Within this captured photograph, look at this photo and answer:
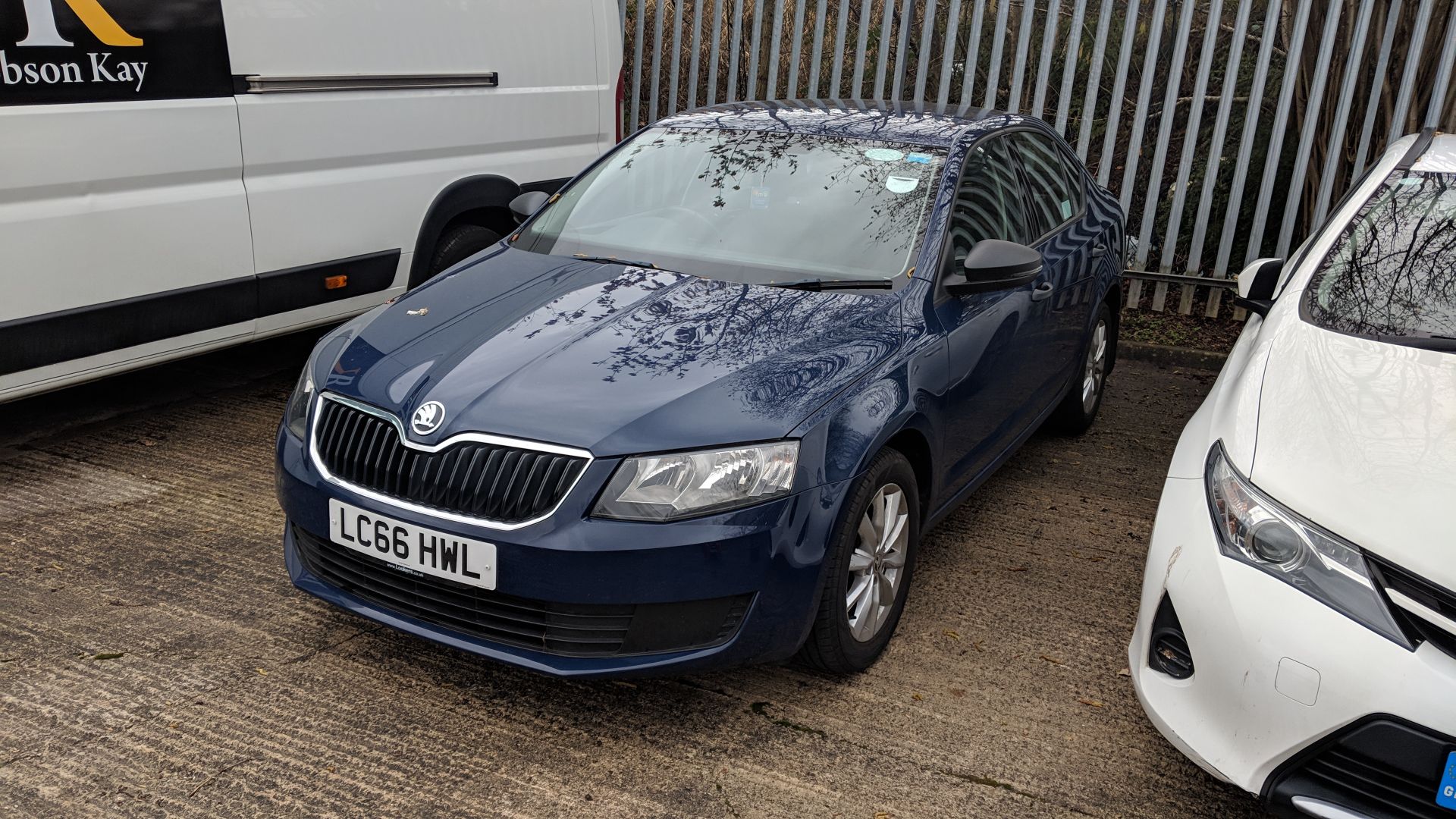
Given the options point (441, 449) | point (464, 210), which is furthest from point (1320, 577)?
point (464, 210)

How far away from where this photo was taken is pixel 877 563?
320 centimetres

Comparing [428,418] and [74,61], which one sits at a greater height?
[74,61]

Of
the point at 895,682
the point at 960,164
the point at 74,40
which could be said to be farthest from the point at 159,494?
the point at 960,164

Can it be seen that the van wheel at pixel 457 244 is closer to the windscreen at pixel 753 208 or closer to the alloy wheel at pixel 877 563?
the windscreen at pixel 753 208

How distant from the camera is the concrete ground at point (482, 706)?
272cm

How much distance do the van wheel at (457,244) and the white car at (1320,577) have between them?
3.71m

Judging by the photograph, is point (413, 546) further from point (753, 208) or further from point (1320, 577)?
point (1320, 577)

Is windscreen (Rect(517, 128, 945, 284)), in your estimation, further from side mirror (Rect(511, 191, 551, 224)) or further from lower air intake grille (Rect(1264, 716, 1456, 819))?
lower air intake grille (Rect(1264, 716, 1456, 819))

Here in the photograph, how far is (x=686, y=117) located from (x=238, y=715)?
2627 mm

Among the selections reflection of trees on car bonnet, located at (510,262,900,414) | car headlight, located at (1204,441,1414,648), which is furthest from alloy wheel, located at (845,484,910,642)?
car headlight, located at (1204,441,1414,648)

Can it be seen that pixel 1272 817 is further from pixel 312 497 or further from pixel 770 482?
pixel 312 497

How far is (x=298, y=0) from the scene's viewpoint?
4.65 metres

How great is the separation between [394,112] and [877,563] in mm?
3226

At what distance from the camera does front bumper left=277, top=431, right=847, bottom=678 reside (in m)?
2.66
